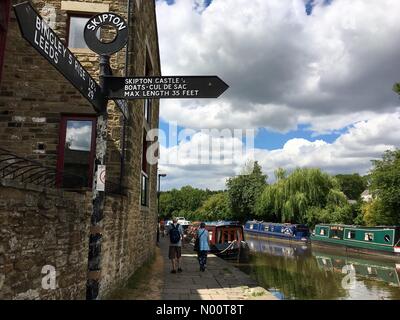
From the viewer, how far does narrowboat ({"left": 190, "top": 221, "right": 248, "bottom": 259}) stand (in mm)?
22859

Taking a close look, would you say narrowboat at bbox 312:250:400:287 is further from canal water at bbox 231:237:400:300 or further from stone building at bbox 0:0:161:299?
stone building at bbox 0:0:161:299

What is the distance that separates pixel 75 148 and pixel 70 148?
11cm

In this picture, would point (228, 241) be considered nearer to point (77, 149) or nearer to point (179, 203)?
point (77, 149)

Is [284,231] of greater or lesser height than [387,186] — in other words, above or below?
below

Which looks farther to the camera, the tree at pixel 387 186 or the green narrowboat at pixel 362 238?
the tree at pixel 387 186

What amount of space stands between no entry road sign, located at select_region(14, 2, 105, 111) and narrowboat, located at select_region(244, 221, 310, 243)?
1279 inches

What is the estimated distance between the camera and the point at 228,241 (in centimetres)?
2417

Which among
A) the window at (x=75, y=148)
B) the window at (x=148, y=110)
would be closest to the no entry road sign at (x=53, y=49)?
the window at (x=75, y=148)

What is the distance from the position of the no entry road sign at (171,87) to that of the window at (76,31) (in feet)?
18.1

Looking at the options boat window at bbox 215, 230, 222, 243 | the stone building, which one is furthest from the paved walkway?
boat window at bbox 215, 230, 222, 243

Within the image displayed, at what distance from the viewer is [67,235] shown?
214 inches

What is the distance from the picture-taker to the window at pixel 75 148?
A: 898 centimetres

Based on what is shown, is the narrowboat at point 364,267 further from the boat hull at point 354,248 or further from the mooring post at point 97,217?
the mooring post at point 97,217

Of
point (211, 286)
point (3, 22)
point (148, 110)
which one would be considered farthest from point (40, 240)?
point (148, 110)
